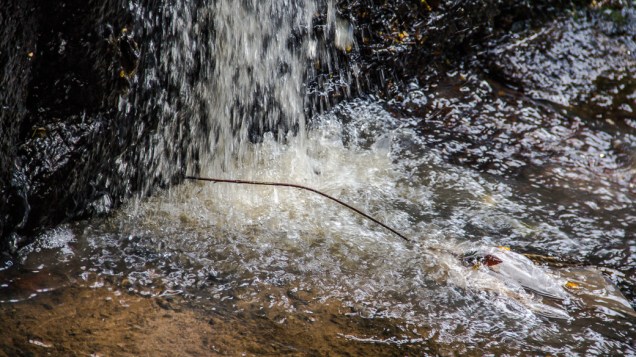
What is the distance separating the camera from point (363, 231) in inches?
120

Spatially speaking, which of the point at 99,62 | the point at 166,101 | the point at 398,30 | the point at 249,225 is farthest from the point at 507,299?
the point at 398,30

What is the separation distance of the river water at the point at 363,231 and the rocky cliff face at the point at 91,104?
5.8 inches

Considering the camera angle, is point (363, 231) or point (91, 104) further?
point (363, 231)

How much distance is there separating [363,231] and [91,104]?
1499 mm

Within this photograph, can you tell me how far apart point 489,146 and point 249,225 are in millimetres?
2058

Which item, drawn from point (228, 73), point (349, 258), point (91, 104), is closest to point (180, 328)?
point (349, 258)

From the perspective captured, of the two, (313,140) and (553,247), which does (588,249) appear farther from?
(313,140)

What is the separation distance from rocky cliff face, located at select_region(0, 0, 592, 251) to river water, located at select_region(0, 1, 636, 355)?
0.15 m

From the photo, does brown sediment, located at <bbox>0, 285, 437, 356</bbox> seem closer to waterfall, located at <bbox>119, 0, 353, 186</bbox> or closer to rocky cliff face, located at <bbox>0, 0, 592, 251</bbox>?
rocky cliff face, located at <bbox>0, 0, 592, 251</bbox>

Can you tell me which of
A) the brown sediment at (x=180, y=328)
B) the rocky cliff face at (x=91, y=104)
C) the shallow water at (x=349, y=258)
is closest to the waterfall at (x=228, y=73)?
the rocky cliff face at (x=91, y=104)

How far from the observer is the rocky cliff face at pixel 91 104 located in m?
2.47

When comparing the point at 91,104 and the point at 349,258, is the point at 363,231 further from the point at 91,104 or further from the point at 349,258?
the point at 91,104

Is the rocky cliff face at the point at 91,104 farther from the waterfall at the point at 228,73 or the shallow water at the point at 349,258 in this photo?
the shallow water at the point at 349,258

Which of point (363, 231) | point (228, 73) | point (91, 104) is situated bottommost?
point (363, 231)
